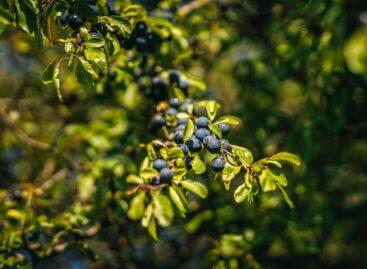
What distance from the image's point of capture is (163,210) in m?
1.45

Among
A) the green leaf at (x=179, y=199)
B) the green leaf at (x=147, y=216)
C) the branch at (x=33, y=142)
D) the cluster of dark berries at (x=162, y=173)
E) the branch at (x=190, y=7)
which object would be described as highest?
the branch at (x=190, y=7)

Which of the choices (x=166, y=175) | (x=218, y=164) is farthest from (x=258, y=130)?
(x=166, y=175)

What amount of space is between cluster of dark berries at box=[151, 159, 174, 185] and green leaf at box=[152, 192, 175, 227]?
7 centimetres

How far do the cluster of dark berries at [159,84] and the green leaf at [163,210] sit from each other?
85 cm

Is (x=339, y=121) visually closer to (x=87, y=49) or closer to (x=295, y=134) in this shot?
(x=295, y=134)

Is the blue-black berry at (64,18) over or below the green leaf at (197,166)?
over

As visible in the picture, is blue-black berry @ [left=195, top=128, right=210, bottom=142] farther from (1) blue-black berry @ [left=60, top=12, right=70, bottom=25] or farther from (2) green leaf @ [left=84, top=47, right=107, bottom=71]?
(1) blue-black berry @ [left=60, top=12, right=70, bottom=25]

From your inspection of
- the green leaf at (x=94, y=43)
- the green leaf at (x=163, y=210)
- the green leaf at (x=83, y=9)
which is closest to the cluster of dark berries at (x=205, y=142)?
the green leaf at (x=163, y=210)

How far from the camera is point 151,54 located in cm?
229

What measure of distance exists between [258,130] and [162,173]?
1527mm

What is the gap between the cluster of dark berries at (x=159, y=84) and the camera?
2.19 m

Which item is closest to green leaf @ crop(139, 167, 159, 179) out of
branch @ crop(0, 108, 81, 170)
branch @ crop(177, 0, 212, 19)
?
branch @ crop(0, 108, 81, 170)

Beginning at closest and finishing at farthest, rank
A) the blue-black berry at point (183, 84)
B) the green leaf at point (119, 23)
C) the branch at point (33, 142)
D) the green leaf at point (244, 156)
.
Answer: the green leaf at point (244, 156), the green leaf at point (119, 23), the blue-black berry at point (183, 84), the branch at point (33, 142)

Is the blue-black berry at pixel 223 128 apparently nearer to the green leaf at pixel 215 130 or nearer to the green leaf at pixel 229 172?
the green leaf at pixel 215 130
